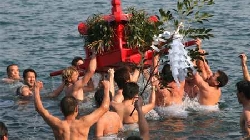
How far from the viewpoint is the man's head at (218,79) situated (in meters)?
13.9

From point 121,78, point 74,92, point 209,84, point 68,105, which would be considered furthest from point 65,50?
point 68,105

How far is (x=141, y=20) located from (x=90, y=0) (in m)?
21.7

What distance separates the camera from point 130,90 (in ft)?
37.7

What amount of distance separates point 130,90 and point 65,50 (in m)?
11.1

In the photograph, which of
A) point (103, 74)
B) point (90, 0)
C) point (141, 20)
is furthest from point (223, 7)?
point (141, 20)

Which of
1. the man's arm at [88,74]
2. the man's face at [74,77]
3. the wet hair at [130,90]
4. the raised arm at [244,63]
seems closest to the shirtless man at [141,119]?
the wet hair at [130,90]

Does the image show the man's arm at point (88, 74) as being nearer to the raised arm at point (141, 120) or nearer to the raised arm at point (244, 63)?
the raised arm at point (141, 120)

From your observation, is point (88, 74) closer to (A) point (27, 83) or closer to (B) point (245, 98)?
(B) point (245, 98)

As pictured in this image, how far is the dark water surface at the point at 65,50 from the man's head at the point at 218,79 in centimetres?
82

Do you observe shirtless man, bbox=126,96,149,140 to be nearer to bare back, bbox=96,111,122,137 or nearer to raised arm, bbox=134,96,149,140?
raised arm, bbox=134,96,149,140

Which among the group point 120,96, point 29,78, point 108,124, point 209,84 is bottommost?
point 108,124

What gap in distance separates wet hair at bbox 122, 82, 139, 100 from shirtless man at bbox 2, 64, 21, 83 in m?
6.70

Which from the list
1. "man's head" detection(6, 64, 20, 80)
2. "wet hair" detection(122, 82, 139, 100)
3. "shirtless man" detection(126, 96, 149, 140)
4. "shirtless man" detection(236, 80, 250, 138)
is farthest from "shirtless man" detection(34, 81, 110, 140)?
"man's head" detection(6, 64, 20, 80)

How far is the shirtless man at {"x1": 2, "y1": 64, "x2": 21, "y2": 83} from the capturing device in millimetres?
17594
